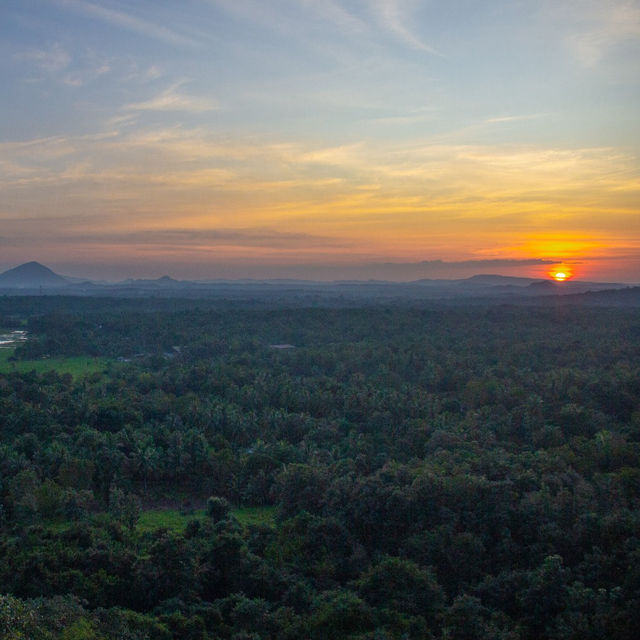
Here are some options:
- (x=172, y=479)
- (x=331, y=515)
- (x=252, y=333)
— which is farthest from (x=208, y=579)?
(x=252, y=333)

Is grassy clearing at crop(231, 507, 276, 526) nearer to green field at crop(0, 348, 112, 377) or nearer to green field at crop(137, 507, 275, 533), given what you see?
green field at crop(137, 507, 275, 533)

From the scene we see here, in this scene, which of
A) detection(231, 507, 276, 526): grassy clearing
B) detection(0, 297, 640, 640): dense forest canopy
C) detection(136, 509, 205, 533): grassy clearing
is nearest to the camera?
detection(0, 297, 640, 640): dense forest canopy

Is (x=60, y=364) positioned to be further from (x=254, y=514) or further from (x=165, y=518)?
(x=254, y=514)

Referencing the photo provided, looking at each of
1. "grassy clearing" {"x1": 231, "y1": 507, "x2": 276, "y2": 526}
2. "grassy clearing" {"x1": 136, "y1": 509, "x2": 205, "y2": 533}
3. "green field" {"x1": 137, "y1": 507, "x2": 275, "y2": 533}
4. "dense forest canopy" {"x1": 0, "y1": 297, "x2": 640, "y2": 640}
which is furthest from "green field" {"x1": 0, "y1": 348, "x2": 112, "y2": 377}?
"grassy clearing" {"x1": 231, "y1": 507, "x2": 276, "y2": 526}

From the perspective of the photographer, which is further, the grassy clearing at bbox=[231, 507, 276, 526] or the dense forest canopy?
the grassy clearing at bbox=[231, 507, 276, 526]

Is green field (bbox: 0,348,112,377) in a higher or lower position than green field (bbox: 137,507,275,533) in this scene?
higher

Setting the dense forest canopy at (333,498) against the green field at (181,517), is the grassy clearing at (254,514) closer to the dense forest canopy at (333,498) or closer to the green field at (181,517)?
the green field at (181,517)
